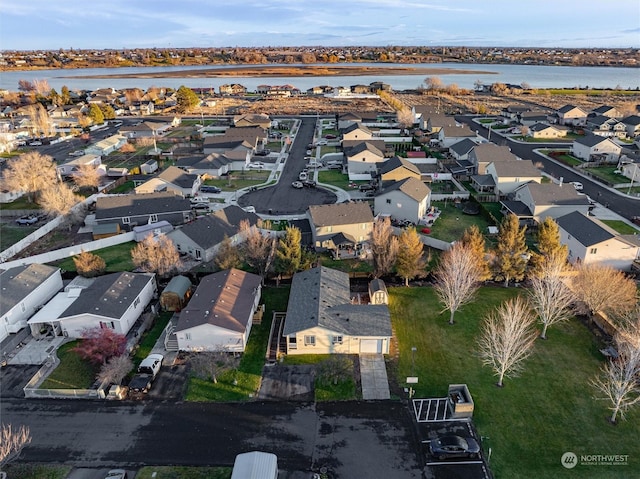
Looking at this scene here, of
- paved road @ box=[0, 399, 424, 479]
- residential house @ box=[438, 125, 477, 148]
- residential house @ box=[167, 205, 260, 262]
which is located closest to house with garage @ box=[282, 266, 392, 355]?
paved road @ box=[0, 399, 424, 479]

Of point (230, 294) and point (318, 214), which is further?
point (318, 214)

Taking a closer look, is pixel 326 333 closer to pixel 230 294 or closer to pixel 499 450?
pixel 230 294

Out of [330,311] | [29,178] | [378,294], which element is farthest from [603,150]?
[29,178]

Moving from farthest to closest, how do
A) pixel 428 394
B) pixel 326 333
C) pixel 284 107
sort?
pixel 284 107 < pixel 326 333 < pixel 428 394

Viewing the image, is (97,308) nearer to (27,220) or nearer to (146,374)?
(146,374)

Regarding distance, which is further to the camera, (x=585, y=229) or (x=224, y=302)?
(x=585, y=229)

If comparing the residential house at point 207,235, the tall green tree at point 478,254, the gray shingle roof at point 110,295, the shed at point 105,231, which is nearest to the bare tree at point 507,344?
the tall green tree at point 478,254

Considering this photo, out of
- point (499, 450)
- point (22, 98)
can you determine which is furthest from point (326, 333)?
point (22, 98)
